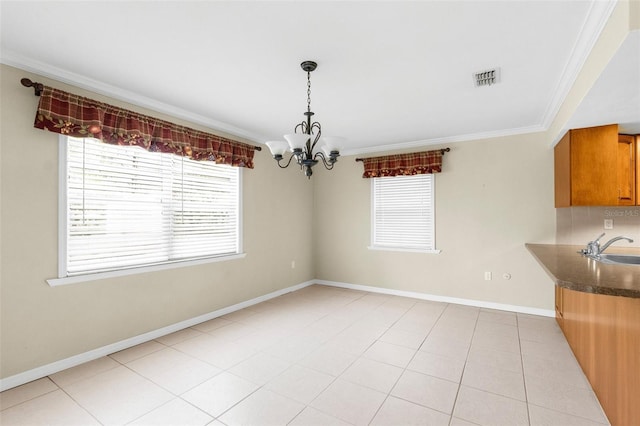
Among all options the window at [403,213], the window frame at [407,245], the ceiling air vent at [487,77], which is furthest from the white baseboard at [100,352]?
the ceiling air vent at [487,77]

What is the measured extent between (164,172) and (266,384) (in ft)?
8.13

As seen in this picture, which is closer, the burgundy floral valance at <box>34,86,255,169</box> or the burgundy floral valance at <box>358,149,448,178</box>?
the burgundy floral valance at <box>34,86,255,169</box>

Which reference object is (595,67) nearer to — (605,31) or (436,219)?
(605,31)

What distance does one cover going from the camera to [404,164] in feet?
15.9

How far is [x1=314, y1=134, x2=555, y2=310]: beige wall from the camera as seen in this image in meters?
4.04

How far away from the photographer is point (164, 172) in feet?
11.2

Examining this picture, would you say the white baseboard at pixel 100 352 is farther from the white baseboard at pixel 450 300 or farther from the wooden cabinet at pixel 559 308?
the wooden cabinet at pixel 559 308

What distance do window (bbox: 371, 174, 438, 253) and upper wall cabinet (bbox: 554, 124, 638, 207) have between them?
1845 mm

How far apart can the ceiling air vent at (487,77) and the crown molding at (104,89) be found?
9.70 ft

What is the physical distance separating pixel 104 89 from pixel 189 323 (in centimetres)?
266

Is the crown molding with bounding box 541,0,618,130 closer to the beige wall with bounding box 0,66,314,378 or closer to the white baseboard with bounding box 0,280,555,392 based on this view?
the white baseboard with bounding box 0,280,555,392

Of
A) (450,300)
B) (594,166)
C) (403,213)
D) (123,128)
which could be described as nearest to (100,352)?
(123,128)

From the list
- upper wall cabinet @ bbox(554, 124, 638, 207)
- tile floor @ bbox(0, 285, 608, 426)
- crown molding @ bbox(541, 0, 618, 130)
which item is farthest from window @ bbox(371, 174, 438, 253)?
crown molding @ bbox(541, 0, 618, 130)

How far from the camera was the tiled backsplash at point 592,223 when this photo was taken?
3.38 metres
